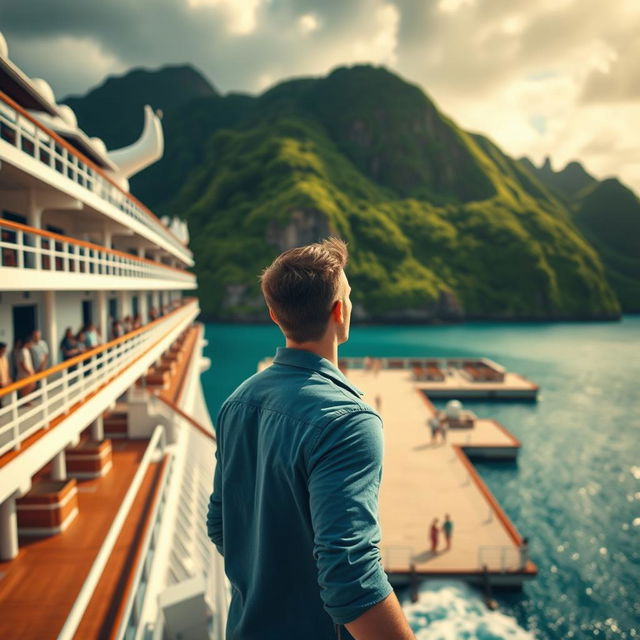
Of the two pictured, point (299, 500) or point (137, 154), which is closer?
point (299, 500)

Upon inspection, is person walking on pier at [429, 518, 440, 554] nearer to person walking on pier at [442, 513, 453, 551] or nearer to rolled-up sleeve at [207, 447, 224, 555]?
person walking on pier at [442, 513, 453, 551]

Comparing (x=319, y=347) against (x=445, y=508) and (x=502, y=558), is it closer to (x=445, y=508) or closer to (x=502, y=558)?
(x=502, y=558)

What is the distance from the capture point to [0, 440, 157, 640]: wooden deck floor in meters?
5.38

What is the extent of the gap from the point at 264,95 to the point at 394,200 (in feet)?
268

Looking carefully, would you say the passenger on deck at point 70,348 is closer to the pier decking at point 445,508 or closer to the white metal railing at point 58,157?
the white metal railing at point 58,157

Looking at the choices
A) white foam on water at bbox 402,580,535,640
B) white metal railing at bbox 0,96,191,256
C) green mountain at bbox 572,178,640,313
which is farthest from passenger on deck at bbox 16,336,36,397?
green mountain at bbox 572,178,640,313

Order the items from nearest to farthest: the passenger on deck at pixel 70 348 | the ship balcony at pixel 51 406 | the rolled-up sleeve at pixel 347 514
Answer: the rolled-up sleeve at pixel 347 514 < the ship balcony at pixel 51 406 < the passenger on deck at pixel 70 348

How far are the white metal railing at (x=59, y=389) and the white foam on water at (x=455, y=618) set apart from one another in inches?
404

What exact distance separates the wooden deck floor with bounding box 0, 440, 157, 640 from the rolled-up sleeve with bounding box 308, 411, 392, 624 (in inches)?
215

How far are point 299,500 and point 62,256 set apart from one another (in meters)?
8.15

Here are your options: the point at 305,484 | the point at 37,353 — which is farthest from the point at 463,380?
the point at 305,484

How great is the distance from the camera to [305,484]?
1367mm

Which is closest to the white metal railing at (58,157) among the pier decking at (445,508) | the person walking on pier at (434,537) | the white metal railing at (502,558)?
the pier decking at (445,508)

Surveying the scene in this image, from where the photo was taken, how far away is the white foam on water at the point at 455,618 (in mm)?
11953
